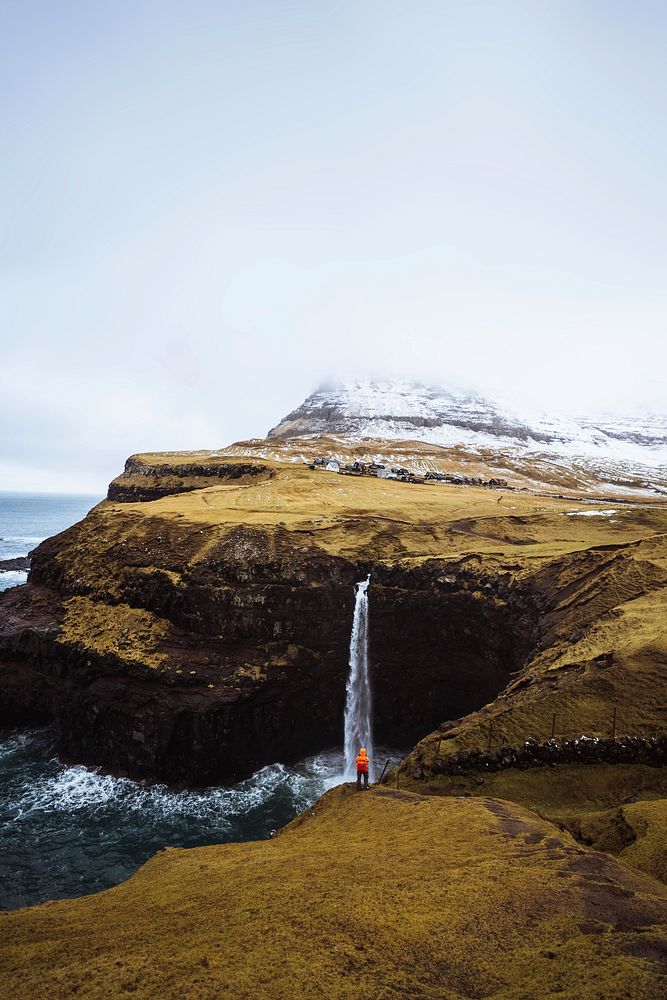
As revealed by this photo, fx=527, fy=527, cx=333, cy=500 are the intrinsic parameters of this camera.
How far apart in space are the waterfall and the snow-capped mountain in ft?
329

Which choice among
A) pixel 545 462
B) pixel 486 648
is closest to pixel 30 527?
pixel 545 462

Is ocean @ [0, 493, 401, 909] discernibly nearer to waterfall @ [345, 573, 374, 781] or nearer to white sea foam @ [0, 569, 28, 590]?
waterfall @ [345, 573, 374, 781]

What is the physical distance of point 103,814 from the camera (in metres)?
28.6

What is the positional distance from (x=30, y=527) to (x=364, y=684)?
159 m

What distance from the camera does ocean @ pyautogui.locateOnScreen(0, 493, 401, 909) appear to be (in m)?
23.9

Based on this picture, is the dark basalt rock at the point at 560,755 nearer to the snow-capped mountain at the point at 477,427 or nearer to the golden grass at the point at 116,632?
the golden grass at the point at 116,632

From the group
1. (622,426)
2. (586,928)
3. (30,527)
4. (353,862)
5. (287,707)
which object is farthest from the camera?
(622,426)

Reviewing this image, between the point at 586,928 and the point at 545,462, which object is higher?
the point at 545,462

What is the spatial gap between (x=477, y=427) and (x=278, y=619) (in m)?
132

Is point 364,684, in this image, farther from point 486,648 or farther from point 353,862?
point 353,862

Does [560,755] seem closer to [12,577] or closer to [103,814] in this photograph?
[103,814]

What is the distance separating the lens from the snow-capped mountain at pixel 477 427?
14062cm

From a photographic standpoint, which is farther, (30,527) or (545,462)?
(30,527)

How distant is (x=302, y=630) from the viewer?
36625 millimetres
